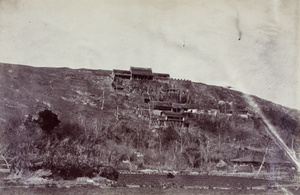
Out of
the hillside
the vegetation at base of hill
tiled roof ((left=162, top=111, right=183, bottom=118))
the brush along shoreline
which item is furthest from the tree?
tiled roof ((left=162, top=111, right=183, bottom=118))

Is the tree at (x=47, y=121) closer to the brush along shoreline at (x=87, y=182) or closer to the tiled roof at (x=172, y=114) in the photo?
the brush along shoreline at (x=87, y=182)

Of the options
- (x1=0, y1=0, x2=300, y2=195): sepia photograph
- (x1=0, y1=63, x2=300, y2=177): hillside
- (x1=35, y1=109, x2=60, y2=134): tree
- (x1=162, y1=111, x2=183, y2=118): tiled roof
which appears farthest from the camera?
(x1=162, y1=111, x2=183, y2=118): tiled roof

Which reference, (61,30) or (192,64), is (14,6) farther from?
(192,64)

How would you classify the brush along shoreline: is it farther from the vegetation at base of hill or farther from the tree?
the tree

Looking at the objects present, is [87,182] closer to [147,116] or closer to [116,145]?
[116,145]

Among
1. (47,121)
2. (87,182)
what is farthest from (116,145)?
(87,182)

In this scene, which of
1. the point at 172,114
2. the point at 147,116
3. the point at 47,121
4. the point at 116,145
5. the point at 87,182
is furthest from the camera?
the point at 147,116
